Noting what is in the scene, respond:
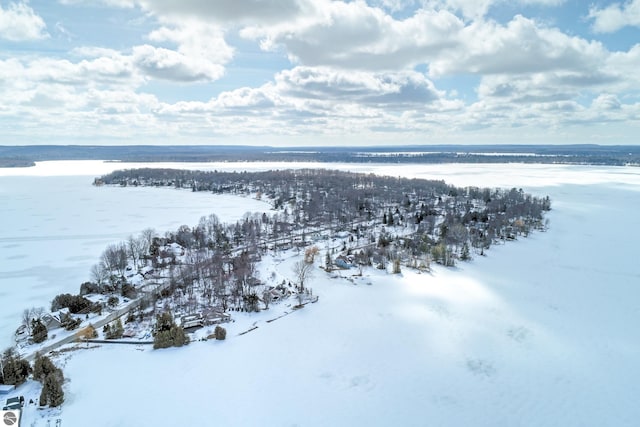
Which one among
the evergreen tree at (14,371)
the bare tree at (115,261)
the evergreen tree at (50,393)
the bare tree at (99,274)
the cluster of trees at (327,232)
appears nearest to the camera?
the evergreen tree at (50,393)

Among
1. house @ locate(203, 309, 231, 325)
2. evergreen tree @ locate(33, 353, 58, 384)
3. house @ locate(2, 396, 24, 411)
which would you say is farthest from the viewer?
house @ locate(203, 309, 231, 325)

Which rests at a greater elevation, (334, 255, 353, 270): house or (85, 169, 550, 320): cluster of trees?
(85, 169, 550, 320): cluster of trees

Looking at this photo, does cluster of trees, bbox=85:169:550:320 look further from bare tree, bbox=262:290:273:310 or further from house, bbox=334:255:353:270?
house, bbox=334:255:353:270

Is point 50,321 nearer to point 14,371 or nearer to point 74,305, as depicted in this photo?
point 74,305

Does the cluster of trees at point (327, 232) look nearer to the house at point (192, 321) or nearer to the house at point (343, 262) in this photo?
the house at point (343, 262)

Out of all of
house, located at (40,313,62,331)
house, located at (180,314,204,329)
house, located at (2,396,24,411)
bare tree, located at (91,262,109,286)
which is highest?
bare tree, located at (91,262,109,286)

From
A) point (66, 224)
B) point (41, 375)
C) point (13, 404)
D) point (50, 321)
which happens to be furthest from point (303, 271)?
point (66, 224)

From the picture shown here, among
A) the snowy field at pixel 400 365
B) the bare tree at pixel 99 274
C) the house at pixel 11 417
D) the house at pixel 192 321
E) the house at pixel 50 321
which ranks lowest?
the snowy field at pixel 400 365

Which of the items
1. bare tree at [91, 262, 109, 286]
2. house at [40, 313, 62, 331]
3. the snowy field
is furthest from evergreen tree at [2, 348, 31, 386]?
bare tree at [91, 262, 109, 286]

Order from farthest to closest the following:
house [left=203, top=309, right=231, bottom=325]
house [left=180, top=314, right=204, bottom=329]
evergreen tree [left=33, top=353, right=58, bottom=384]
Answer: house [left=203, top=309, right=231, bottom=325] < house [left=180, top=314, right=204, bottom=329] < evergreen tree [left=33, top=353, right=58, bottom=384]

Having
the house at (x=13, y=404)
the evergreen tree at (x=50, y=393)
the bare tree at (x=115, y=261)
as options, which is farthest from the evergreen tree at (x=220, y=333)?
the bare tree at (x=115, y=261)
